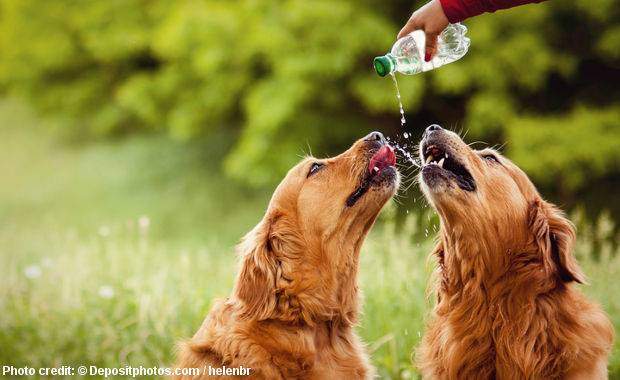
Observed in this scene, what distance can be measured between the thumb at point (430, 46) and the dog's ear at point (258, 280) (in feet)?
3.58

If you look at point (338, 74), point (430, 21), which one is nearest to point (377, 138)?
point (430, 21)

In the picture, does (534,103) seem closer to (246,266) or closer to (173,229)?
(173,229)

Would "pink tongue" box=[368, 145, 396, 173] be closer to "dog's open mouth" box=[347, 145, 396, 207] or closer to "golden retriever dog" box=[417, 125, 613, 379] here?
"dog's open mouth" box=[347, 145, 396, 207]

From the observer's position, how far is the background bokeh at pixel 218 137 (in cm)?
520

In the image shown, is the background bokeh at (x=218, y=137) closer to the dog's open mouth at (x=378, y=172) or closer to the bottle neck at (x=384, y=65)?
the dog's open mouth at (x=378, y=172)

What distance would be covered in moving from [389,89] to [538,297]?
5.63m

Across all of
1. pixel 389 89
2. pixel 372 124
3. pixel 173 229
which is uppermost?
pixel 389 89

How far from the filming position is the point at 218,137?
13.3 metres

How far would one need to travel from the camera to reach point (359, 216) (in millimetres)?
3414

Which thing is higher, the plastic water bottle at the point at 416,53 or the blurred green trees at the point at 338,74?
the plastic water bottle at the point at 416,53

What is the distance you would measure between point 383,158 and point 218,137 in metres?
9.98

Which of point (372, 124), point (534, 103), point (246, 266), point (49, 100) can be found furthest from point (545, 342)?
point (49, 100)

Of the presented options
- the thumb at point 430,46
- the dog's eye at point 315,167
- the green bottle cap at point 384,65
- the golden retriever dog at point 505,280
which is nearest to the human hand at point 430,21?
the thumb at point 430,46

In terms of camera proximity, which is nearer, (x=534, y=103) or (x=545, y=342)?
(x=545, y=342)
